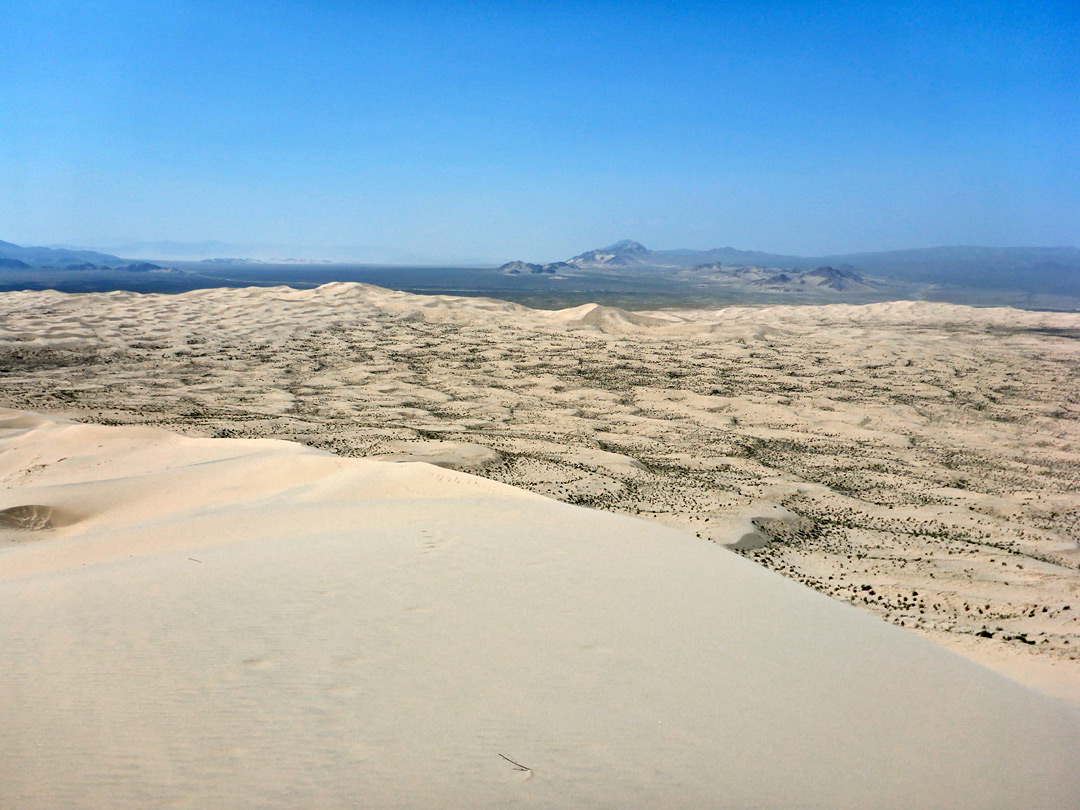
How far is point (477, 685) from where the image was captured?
10.9 feet

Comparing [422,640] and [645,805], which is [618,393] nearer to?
[422,640]

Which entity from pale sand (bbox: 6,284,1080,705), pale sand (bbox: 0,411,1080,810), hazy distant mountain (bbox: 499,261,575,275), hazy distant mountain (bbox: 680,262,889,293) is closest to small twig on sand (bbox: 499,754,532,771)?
pale sand (bbox: 0,411,1080,810)

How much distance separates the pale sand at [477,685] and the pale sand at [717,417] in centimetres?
157

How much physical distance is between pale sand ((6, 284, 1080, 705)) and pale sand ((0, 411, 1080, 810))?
1.57 m

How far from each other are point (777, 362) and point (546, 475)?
1236 cm

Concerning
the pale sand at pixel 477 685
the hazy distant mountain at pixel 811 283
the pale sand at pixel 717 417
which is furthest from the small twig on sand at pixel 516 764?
the hazy distant mountain at pixel 811 283

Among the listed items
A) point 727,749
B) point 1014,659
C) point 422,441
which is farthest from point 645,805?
point 422,441

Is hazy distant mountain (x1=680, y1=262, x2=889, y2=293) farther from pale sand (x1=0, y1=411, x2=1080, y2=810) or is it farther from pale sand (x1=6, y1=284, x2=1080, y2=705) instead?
pale sand (x1=0, y1=411, x2=1080, y2=810)

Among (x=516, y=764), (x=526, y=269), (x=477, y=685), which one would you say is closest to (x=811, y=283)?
(x=526, y=269)

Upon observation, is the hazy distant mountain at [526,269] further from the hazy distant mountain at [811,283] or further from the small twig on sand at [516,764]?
the small twig on sand at [516,764]

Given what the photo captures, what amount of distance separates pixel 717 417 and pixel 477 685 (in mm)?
10501

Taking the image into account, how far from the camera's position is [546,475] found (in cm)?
923

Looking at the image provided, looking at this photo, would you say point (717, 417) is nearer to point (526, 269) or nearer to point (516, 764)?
point (516, 764)

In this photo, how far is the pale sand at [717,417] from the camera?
21.8 ft
